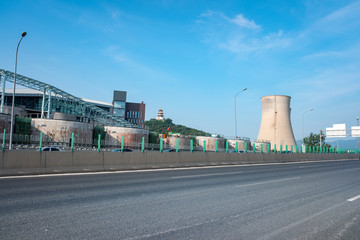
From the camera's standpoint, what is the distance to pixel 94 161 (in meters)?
14.8

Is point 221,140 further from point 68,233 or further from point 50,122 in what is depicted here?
point 68,233

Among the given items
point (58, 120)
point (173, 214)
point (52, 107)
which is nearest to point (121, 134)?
point (58, 120)

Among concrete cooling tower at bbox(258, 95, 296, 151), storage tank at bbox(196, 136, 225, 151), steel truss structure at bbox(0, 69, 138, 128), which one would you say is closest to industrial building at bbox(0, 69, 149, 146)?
steel truss structure at bbox(0, 69, 138, 128)

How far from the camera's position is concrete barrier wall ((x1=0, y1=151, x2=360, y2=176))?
1217 cm

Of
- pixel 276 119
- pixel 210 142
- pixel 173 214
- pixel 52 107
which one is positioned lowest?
pixel 173 214

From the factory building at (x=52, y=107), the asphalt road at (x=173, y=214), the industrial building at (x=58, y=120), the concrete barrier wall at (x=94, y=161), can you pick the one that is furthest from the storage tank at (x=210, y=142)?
the asphalt road at (x=173, y=214)

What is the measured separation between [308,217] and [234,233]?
2.17 metres

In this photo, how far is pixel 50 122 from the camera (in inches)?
1570

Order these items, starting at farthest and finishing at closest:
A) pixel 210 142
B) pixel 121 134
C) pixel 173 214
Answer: pixel 210 142
pixel 121 134
pixel 173 214

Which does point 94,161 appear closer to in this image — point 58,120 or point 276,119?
point 58,120

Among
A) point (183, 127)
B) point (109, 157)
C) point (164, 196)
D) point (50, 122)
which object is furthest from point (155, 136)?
point (183, 127)

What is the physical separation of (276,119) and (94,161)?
49289mm

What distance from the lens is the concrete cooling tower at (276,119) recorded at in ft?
184

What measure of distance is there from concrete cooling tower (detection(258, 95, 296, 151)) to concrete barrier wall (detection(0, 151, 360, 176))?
35.9 metres
